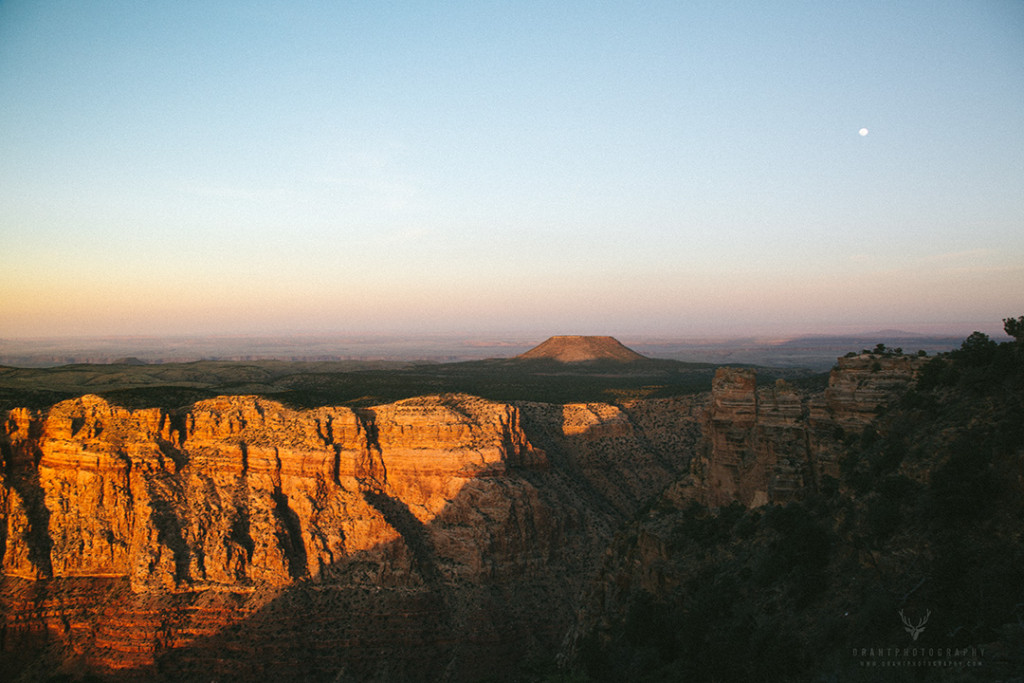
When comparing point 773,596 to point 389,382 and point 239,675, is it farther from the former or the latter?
point 389,382

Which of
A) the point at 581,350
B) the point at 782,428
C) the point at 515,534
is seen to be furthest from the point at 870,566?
the point at 581,350

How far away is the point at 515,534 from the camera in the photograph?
37531 mm

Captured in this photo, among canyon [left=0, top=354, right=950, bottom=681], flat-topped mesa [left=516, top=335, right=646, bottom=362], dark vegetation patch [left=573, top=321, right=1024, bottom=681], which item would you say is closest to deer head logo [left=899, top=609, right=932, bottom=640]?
dark vegetation patch [left=573, top=321, right=1024, bottom=681]

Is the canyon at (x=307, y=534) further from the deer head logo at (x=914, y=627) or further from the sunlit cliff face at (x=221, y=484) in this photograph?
the deer head logo at (x=914, y=627)

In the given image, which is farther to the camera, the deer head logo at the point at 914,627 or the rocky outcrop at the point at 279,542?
the rocky outcrop at the point at 279,542

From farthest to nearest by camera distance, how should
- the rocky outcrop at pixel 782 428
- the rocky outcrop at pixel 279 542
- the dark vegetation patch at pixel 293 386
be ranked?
the dark vegetation patch at pixel 293 386 → the rocky outcrop at pixel 279 542 → the rocky outcrop at pixel 782 428

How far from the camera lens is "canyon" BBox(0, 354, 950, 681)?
29156 mm

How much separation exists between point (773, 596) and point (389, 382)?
65.5 m

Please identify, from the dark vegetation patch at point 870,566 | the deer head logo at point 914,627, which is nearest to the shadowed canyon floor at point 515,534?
the dark vegetation patch at point 870,566

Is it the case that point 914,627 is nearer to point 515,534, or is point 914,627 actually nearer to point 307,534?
point 515,534

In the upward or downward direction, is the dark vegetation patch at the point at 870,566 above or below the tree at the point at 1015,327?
below

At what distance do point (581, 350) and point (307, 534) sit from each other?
387 feet

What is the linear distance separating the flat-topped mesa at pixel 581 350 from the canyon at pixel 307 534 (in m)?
102

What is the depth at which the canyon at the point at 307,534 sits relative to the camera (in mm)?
29156
